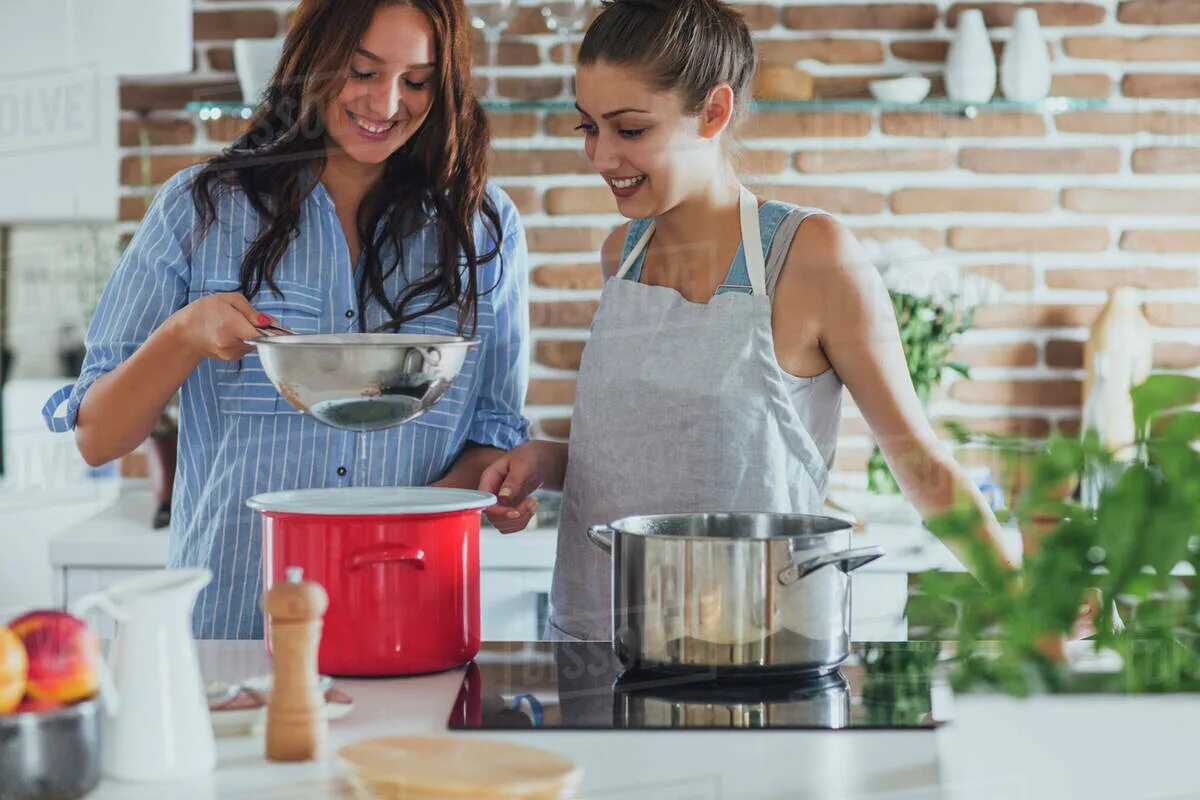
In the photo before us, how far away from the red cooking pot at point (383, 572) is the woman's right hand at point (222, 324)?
0.42 feet

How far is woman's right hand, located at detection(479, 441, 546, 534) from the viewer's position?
1.04m

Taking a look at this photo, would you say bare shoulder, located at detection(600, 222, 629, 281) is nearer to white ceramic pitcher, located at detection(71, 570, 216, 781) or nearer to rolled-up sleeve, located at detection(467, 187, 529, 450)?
rolled-up sleeve, located at detection(467, 187, 529, 450)

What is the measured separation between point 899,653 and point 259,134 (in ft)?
2.30

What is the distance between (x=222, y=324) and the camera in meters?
0.92

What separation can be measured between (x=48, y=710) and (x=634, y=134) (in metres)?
0.68

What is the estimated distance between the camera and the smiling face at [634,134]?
3.64ft

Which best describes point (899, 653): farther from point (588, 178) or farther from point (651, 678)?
point (588, 178)

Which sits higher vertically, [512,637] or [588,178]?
[588,178]

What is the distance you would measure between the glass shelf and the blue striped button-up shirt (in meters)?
0.52

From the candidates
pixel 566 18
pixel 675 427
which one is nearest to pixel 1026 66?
pixel 566 18

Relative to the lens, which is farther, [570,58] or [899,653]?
[570,58]

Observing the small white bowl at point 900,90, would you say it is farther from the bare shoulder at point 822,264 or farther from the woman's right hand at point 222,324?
the woman's right hand at point 222,324

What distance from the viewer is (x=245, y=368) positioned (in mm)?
1145

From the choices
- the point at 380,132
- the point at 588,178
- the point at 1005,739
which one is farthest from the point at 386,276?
the point at 1005,739
